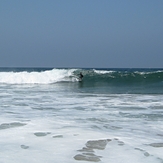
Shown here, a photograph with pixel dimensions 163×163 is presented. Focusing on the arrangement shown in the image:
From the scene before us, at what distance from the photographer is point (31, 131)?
18.2 ft

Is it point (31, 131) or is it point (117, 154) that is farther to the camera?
point (31, 131)

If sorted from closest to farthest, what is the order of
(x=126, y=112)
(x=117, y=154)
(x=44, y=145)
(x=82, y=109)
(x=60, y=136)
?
(x=117, y=154) → (x=44, y=145) → (x=60, y=136) → (x=126, y=112) → (x=82, y=109)

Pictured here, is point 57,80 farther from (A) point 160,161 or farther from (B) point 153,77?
(A) point 160,161

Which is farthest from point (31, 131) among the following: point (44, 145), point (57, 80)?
point (57, 80)

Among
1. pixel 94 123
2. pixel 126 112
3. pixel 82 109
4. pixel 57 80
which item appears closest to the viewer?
pixel 94 123

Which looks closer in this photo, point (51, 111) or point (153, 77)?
point (51, 111)

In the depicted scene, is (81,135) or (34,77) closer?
(81,135)

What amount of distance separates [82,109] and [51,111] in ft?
3.08

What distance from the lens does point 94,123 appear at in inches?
252

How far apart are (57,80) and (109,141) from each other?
24.0m

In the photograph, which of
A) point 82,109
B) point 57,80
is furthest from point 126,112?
point 57,80

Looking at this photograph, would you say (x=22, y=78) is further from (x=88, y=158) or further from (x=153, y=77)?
(x=88, y=158)

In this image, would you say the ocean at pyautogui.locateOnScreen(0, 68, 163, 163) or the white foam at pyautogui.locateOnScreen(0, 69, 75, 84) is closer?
the ocean at pyautogui.locateOnScreen(0, 68, 163, 163)

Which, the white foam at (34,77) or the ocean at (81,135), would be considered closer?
the ocean at (81,135)
